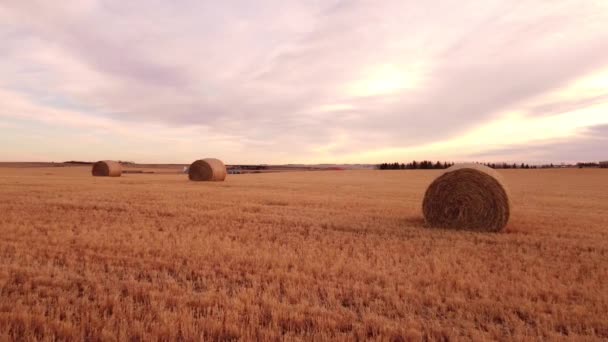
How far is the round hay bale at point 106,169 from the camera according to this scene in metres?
34.4

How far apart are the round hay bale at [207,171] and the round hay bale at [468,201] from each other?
758 inches

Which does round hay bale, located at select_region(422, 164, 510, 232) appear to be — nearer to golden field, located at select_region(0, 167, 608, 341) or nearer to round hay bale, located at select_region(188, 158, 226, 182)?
golden field, located at select_region(0, 167, 608, 341)

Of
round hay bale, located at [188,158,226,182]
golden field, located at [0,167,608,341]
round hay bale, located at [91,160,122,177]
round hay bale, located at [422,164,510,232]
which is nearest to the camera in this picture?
golden field, located at [0,167,608,341]

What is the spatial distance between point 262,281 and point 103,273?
82.7 inches

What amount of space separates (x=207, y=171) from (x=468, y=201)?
798 inches

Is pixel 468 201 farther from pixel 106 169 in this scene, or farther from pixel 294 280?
pixel 106 169

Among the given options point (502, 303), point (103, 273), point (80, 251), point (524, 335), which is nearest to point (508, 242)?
point (502, 303)

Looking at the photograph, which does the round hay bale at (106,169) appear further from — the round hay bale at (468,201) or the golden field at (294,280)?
the round hay bale at (468,201)

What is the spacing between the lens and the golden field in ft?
12.8

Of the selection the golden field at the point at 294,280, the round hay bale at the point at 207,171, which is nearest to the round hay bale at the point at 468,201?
the golden field at the point at 294,280

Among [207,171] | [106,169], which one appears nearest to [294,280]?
[207,171]

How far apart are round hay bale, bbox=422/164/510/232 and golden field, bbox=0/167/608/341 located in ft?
1.91

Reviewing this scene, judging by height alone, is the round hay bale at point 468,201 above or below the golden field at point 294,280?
above

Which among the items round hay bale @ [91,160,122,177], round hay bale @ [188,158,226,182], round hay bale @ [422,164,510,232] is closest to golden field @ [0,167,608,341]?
round hay bale @ [422,164,510,232]
